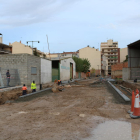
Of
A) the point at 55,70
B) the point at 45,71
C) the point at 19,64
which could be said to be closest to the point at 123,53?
the point at 55,70

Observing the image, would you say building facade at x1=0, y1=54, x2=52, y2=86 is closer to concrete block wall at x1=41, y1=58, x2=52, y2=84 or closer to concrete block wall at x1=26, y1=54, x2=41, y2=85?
concrete block wall at x1=26, y1=54, x2=41, y2=85

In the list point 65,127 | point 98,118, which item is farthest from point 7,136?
point 98,118

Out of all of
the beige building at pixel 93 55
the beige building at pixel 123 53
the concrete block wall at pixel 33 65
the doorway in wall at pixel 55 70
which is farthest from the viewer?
the beige building at pixel 123 53

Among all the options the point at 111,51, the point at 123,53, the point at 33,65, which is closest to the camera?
the point at 33,65

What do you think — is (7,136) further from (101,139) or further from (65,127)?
(101,139)

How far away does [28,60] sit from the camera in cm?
2098

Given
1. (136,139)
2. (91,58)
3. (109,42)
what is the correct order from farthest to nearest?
(109,42)
(91,58)
(136,139)

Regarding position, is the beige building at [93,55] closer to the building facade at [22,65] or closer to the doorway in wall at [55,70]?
the doorway in wall at [55,70]

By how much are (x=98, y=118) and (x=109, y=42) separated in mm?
107770

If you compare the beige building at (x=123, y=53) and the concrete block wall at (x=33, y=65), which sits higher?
the beige building at (x=123, y=53)

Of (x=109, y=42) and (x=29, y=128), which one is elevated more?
(x=109, y=42)

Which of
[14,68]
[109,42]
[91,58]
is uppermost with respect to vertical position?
[109,42]

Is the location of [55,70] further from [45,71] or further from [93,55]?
[93,55]

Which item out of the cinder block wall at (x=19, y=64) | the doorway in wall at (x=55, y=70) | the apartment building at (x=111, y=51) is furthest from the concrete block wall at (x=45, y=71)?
the apartment building at (x=111, y=51)
